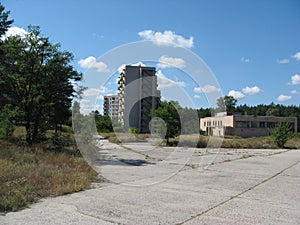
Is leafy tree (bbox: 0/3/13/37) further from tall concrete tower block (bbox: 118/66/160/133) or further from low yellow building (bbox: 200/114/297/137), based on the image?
low yellow building (bbox: 200/114/297/137)

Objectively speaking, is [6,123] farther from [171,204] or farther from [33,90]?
[171,204]

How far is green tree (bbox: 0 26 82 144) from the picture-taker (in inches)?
667

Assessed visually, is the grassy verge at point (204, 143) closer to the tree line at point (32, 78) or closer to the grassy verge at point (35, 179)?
the tree line at point (32, 78)

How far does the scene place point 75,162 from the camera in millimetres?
11711

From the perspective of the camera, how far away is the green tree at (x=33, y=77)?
1694 cm

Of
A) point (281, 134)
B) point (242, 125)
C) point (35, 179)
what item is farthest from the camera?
point (242, 125)

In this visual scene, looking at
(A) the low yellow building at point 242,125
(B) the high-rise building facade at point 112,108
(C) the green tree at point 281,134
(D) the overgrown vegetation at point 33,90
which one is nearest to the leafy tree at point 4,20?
(D) the overgrown vegetation at point 33,90

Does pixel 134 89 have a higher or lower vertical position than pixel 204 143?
higher

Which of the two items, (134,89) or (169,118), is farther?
(169,118)

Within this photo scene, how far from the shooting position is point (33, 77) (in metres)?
17.4

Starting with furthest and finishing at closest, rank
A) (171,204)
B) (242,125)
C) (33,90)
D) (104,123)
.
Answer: (242,125) < (104,123) < (33,90) < (171,204)

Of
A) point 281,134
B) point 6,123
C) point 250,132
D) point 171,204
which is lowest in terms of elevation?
point 171,204

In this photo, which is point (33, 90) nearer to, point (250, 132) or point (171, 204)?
point (171, 204)

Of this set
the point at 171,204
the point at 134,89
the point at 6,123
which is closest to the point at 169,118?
the point at 134,89
